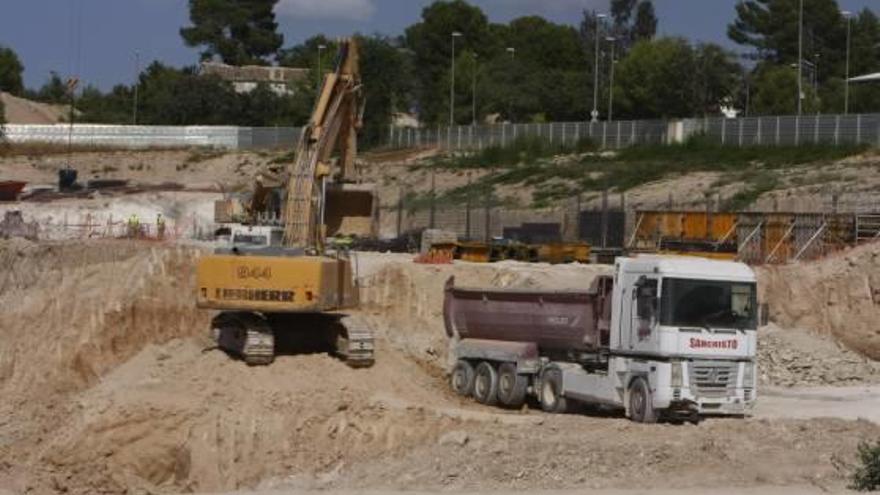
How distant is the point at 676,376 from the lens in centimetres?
2652

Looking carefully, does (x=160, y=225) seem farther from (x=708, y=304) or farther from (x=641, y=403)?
(x=708, y=304)

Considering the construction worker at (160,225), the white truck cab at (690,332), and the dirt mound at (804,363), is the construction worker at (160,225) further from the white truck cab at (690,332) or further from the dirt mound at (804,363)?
the white truck cab at (690,332)

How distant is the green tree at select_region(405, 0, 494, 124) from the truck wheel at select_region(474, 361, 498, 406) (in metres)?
101

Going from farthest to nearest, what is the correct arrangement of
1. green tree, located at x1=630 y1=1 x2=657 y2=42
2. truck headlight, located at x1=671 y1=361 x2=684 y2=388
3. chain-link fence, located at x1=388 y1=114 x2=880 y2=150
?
1. green tree, located at x1=630 y1=1 x2=657 y2=42
2. chain-link fence, located at x1=388 y1=114 x2=880 y2=150
3. truck headlight, located at x1=671 y1=361 x2=684 y2=388

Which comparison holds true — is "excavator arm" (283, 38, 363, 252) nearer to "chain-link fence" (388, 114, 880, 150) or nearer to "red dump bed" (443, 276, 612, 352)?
"red dump bed" (443, 276, 612, 352)

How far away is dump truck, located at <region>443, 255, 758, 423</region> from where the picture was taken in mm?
26562

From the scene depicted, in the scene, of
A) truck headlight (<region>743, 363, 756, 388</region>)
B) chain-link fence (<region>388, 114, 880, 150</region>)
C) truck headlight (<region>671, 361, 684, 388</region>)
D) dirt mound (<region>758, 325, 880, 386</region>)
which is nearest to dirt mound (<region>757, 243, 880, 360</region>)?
dirt mound (<region>758, 325, 880, 386</region>)

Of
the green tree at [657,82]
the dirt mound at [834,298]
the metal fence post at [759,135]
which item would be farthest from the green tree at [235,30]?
the dirt mound at [834,298]

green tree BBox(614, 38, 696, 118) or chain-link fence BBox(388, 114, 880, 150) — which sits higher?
green tree BBox(614, 38, 696, 118)

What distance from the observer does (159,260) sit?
40812mm

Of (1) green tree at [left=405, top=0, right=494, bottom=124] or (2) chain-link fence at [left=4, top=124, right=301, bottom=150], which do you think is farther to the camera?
(1) green tree at [left=405, top=0, right=494, bottom=124]

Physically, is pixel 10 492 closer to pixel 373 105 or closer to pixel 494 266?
pixel 494 266

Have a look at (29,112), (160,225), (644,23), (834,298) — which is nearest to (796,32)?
(644,23)

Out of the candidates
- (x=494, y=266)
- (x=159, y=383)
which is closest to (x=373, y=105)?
(x=494, y=266)
